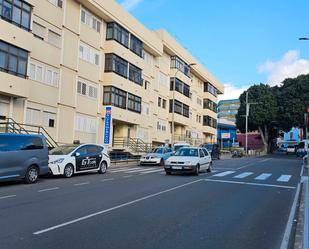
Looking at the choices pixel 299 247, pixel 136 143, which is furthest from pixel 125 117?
pixel 299 247

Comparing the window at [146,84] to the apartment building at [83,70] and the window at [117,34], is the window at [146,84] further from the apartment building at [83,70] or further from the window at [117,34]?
the window at [117,34]

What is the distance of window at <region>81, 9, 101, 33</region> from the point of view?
3153cm

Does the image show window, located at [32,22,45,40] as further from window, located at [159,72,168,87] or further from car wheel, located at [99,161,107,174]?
→ window, located at [159,72,168,87]

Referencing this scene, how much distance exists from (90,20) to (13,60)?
11.0 metres

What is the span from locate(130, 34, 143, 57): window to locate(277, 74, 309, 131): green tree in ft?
136

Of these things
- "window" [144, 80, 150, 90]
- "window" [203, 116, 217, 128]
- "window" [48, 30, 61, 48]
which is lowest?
"window" [203, 116, 217, 128]

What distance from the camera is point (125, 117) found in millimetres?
36500

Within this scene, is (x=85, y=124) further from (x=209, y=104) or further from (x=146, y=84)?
(x=209, y=104)

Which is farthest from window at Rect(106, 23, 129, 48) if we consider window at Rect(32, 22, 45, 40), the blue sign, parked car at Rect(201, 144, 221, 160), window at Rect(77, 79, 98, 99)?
parked car at Rect(201, 144, 221, 160)

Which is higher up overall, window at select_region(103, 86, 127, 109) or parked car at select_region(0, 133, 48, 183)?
window at select_region(103, 86, 127, 109)

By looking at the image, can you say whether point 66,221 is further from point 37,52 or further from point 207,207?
point 37,52

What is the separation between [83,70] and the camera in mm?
31406

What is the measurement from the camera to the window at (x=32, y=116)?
1004 inches

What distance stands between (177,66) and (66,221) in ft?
149
